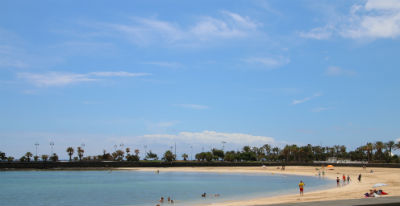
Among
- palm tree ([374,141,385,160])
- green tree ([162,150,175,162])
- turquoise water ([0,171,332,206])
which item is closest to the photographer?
turquoise water ([0,171,332,206])

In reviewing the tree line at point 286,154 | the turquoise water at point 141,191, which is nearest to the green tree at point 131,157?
the tree line at point 286,154

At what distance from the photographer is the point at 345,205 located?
24.8ft

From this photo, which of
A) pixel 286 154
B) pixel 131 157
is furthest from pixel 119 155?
pixel 286 154

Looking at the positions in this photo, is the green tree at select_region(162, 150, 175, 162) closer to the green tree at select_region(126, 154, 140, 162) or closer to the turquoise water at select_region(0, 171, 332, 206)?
the green tree at select_region(126, 154, 140, 162)

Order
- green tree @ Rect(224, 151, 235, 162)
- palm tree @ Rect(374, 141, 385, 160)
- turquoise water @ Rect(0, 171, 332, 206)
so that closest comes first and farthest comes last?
turquoise water @ Rect(0, 171, 332, 206) → palm tree @ Rect(374, 141, 385, 160) → green tree @ Rect(224, 151, 235, 162)

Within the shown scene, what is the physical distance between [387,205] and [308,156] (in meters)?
157

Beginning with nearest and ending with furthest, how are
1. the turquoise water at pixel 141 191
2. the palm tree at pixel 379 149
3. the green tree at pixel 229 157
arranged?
the turquoise water at pixel 141 191 < the palm tree at pixel 379 149 < the green tree at pixel 229 157

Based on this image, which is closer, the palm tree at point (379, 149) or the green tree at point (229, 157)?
the palm tree at point (379, 149)

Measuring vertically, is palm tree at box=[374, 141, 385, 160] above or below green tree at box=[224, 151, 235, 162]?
above

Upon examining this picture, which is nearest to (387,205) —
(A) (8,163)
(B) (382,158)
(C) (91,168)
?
(B) (382,158)

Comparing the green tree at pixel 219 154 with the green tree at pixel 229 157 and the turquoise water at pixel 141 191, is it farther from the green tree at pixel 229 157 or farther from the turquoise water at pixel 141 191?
the turquoise water at pixel 141 191

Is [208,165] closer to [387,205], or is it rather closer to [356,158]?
[356,158]

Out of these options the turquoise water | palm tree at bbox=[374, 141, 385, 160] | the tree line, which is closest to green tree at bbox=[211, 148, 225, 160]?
the tree line

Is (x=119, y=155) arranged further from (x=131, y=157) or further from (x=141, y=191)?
(x=141, y=191)
